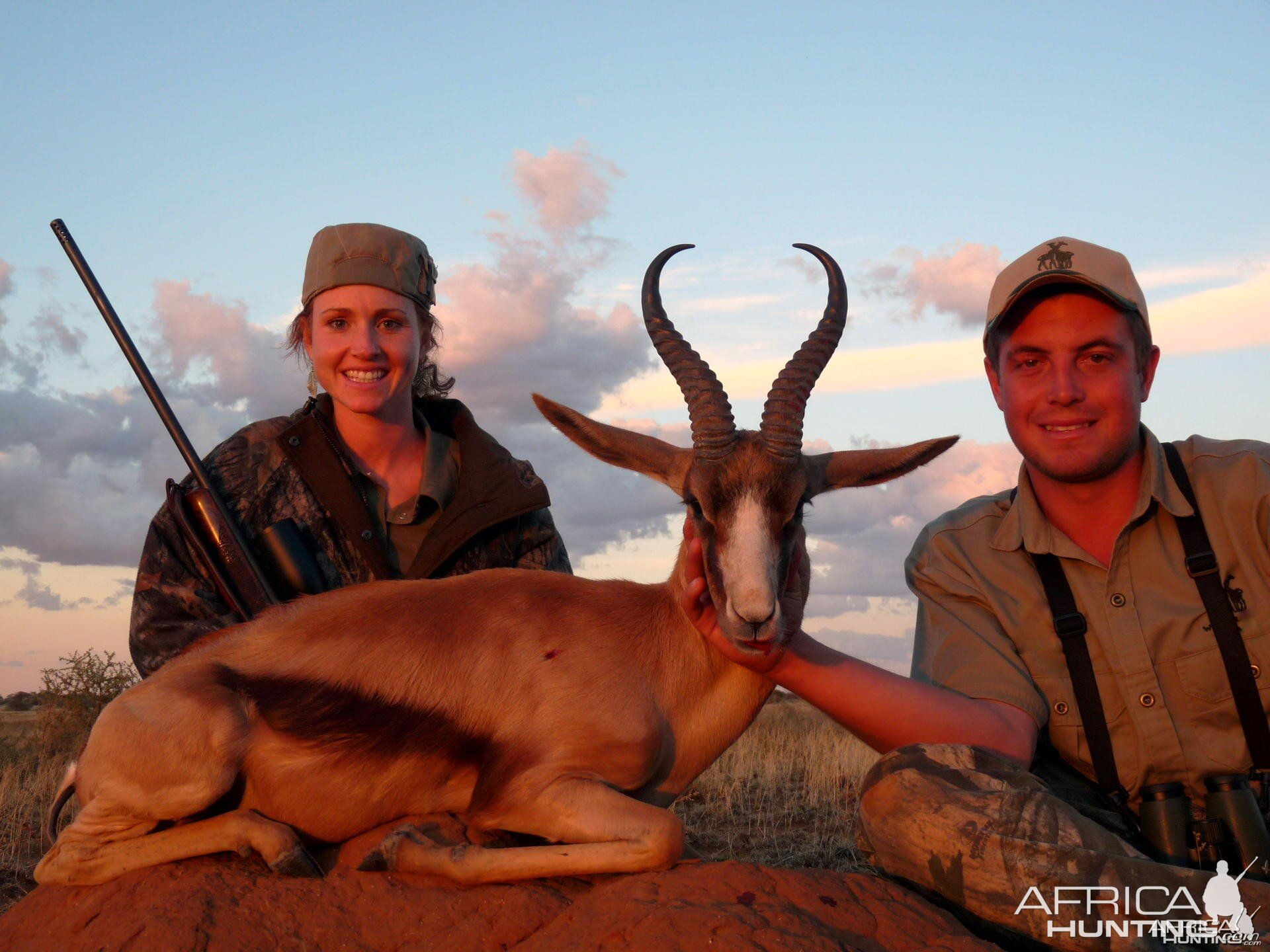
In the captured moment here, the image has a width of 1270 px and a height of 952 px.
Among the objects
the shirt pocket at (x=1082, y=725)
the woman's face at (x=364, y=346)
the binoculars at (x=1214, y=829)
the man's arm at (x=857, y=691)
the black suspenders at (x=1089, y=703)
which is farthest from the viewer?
the woman's face at (x=364, y=346)

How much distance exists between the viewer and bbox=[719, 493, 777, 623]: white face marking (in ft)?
17.4

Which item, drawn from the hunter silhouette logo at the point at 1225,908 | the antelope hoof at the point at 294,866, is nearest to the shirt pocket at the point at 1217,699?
the hunter silhouette logo at the point at 1225,908

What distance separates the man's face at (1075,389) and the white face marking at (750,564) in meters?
2.02

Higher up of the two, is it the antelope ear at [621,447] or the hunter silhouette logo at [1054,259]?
the hunter silhouette logo at [1054,259]

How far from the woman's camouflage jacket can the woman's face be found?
470 millimetres

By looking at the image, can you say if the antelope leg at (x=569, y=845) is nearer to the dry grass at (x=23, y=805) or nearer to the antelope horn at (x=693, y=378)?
the antelope horn at (x=693, y=378)

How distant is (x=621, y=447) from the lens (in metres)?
6.71

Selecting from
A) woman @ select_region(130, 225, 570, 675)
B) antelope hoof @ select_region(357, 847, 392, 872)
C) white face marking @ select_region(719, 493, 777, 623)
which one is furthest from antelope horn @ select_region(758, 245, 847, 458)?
antelope hoof @ select_region(357, 847, 392, 872)

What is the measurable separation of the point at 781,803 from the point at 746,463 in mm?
7232

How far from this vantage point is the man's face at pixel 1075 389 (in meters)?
6.56

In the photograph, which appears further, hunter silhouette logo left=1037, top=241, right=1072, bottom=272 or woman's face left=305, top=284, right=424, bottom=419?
woman's face left=305, top=284, right=424, bottom=419

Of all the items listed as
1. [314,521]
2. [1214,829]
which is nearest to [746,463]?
[1214,829]

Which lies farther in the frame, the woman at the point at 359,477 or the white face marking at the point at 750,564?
the woman at the point at 359,477

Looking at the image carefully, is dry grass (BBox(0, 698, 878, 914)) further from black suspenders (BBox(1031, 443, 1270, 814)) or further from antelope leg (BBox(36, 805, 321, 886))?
antelope leg (BBox(36, 805, 321, 886))
